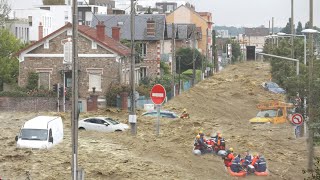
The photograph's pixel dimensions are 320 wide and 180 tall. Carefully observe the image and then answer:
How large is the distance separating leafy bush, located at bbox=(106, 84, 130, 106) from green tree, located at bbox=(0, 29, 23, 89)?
11.0 meters

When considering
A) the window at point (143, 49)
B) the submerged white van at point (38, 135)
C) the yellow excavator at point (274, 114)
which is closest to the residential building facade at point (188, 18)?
the window at point (143, 49)

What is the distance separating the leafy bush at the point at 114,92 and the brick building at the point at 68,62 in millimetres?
1079

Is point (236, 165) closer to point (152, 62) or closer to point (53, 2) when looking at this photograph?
point (152, 62)

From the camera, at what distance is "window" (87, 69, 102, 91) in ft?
172

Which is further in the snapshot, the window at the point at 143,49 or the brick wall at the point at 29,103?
the window at the point at 143,49

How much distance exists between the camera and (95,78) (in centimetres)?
5272

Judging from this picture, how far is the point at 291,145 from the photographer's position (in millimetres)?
34594

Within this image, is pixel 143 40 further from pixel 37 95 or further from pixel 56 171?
pixel 56 171

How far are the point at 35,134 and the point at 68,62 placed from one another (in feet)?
78.4

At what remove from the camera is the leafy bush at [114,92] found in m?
51.0

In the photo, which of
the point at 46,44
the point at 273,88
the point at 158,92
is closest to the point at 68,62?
the point at 46,44

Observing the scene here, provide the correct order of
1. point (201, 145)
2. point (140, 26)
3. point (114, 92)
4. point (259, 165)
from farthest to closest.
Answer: point (140, 26)
point (114, 92)
point (201, 145)
point (259, 165)

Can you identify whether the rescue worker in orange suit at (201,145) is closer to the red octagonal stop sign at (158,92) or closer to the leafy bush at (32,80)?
the red octagonal stop sign at (158,92)

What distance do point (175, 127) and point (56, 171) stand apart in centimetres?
1676
